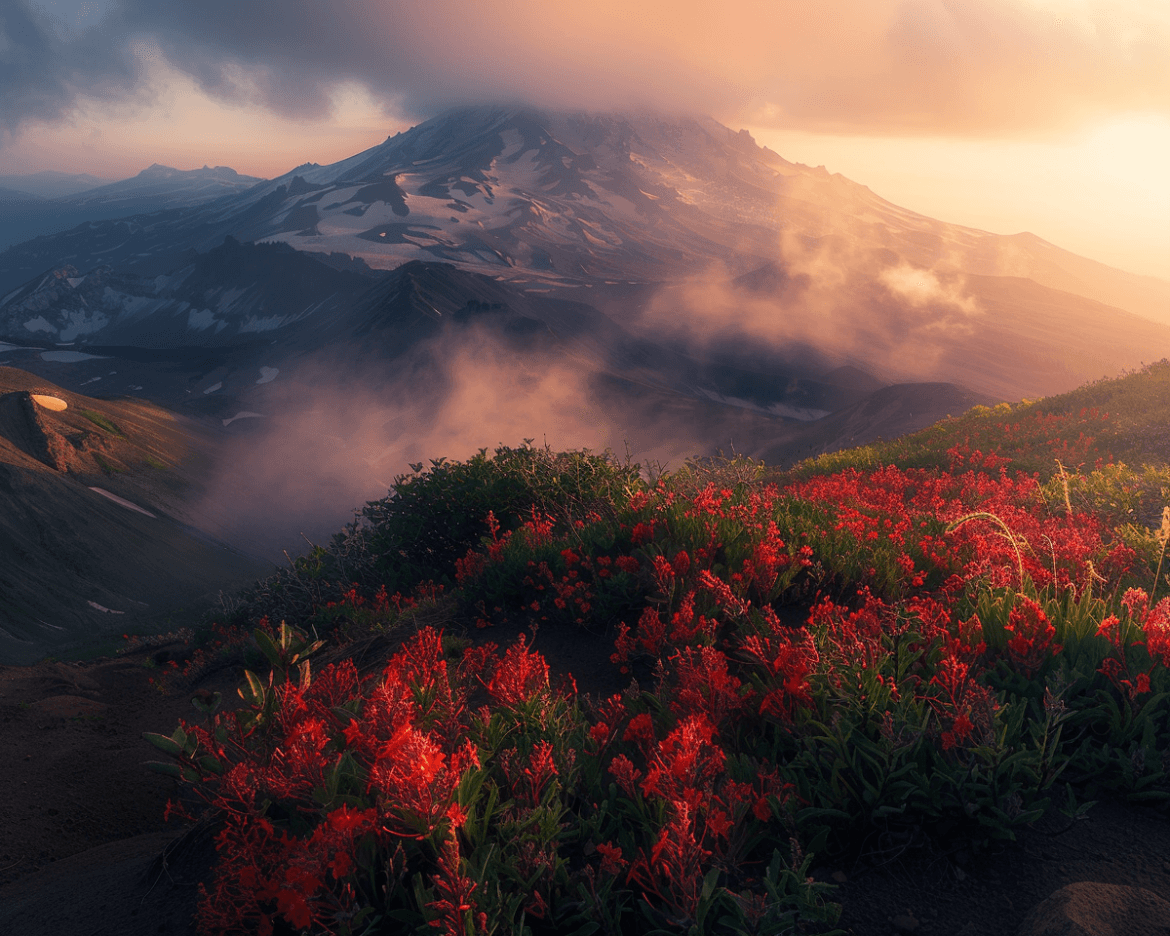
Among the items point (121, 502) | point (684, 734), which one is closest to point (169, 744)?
point (684, 734)

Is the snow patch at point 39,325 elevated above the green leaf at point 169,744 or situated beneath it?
situated beneath

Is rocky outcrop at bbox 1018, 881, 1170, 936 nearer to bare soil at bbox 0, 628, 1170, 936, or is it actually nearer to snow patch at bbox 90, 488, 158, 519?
bare soil at bbox 0, 628, 1170, 936

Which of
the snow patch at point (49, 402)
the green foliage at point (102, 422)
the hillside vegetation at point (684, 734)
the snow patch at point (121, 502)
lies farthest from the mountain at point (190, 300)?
the hillside vegetation at point (684, 734)

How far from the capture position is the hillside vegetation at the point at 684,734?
2.36 metres

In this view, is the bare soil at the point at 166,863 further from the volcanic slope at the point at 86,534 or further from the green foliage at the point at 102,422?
the green foliage at the point at 102,422

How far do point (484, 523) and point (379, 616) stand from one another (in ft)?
6.06

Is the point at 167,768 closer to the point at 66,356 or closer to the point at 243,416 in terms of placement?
the point at 243,416

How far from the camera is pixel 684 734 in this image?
2.62m

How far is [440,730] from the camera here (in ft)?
10.2

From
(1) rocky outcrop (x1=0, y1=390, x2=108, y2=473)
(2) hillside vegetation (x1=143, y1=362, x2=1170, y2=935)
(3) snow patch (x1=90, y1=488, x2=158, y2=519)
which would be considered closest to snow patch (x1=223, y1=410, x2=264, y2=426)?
(1) rocky outcrop (x1=0, y1=390, x2=108, y2=473)

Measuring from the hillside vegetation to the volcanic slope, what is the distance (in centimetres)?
2688

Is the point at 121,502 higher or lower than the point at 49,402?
lower

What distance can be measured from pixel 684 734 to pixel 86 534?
40.6 metres

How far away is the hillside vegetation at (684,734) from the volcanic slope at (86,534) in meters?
26.9
